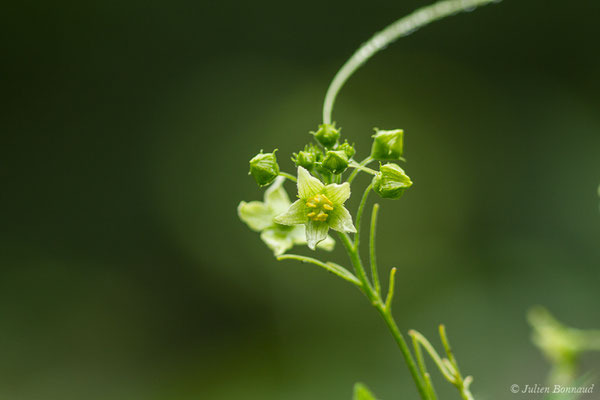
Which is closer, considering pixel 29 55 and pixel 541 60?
pixel 541 60

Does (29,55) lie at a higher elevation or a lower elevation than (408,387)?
higher

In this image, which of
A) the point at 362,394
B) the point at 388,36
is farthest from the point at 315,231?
the point at 388,36

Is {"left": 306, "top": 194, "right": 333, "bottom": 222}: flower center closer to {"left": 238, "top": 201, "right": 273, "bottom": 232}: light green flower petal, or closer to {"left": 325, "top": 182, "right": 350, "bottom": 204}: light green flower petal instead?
{"left": 325, "top": 182, "right": 350, "bottom": 204}: light green flower petal

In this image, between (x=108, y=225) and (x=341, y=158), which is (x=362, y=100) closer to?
(x=108, y=225)

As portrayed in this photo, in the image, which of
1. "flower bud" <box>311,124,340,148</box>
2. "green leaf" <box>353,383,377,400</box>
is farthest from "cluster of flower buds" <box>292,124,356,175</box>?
"green leaf" <box>353,383,377,400</box>


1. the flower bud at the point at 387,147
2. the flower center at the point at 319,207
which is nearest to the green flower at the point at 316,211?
the flower center at the point at 319,207

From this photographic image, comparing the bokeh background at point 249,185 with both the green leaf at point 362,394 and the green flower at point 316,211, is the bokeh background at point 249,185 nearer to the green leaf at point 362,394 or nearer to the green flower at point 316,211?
the green flower at point 316,211

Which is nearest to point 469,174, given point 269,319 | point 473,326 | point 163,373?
point 473,326

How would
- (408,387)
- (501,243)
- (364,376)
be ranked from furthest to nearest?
(501,243) → (364,376) → (408,387)
